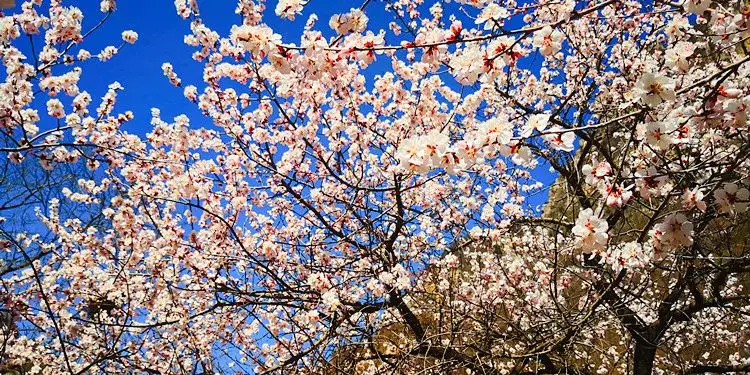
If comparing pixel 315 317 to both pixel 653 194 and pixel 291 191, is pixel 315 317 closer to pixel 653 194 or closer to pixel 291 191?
pixel 291 191

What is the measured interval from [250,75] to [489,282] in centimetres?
447

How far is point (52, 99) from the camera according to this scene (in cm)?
489

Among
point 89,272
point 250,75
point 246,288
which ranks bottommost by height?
point 246,288

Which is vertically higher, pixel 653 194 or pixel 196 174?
pixel 196 174

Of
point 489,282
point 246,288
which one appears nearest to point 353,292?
point 246,288

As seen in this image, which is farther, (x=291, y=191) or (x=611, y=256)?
(x=291, y=191)

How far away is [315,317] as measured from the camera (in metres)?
4.46

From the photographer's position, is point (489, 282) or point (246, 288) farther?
point (489, 282)

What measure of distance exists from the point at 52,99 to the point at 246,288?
284 cm

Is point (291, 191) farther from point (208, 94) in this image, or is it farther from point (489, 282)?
point (489, 282)

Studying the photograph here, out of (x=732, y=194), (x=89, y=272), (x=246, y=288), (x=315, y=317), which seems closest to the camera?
(x=732, y=194)

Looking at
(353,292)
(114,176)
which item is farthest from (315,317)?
(114,176)

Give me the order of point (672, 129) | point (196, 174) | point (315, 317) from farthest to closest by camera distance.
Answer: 1. point (196, 174)
2. point (315, 317)
3. point (672, 129)

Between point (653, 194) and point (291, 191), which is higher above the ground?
point (291, 191)
